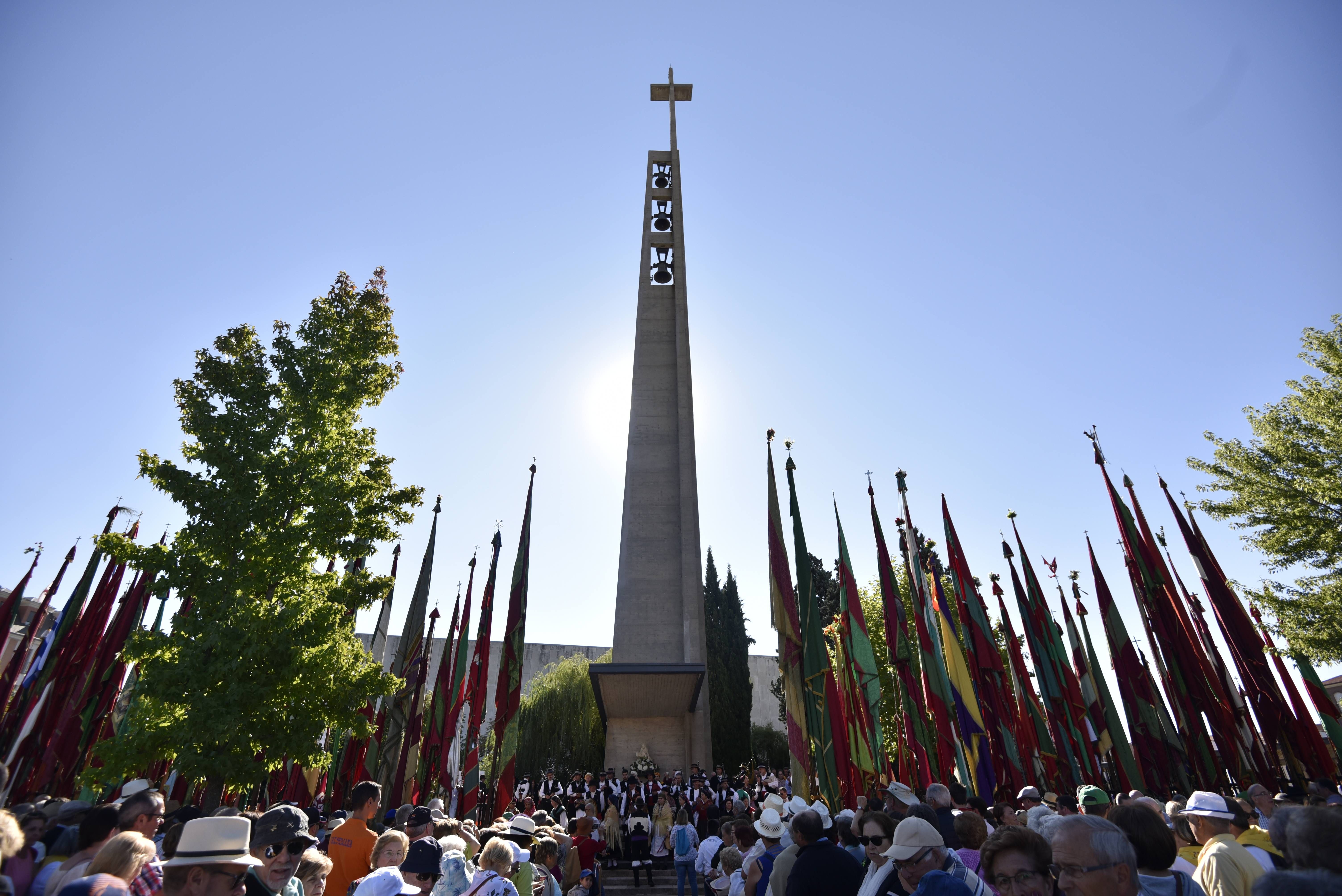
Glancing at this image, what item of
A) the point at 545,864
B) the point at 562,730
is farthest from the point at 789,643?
the point at 562,730

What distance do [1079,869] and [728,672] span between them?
3362 centimetres

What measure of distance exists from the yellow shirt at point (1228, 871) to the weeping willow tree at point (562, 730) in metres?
25.2

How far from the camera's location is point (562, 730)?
28797mm

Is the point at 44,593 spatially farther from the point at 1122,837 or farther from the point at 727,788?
the point at 1122,837

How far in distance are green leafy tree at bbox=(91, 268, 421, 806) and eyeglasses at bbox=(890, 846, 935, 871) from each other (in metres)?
9.41

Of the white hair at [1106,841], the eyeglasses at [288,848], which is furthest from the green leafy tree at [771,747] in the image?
the white hair at [1106,841]

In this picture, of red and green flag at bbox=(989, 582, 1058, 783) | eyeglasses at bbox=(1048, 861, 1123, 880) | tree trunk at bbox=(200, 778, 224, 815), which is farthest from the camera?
red and green flag at bbox=(989, 582, 1058, 783)

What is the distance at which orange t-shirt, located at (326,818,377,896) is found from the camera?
5117 millimetres

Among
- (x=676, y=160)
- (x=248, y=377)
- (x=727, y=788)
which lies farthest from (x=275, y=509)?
(x=676, y=160)

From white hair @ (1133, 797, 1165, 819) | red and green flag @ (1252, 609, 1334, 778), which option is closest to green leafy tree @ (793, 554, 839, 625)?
red and green flag @ (1252, 609, 1334, 778)

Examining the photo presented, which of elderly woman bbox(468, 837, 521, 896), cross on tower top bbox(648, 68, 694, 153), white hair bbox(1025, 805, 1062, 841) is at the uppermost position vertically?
cross on tower top bbox(648, 68, 694, 153)

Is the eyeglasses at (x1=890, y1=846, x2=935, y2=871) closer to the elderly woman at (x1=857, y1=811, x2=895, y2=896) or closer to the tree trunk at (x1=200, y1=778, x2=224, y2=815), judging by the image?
the elderly woman at (x1=857, y1=811, x2=895, y2=896)

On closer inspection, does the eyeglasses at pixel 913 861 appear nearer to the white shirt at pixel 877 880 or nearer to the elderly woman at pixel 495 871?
the white shirt at pixel 877 880

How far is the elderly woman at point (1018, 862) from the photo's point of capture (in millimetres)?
2891
